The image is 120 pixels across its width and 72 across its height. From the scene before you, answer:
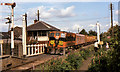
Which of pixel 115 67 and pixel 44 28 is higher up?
pixel 44 28

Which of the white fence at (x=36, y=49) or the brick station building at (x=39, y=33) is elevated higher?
the brick station building at (x=39, y=33)

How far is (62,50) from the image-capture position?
1364cm

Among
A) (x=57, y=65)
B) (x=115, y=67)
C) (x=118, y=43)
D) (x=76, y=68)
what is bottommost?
(x=76, y=68)

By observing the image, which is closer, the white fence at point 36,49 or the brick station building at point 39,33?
the white fence at point 36,49

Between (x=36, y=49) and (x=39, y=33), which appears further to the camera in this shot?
(x=39, y=33)

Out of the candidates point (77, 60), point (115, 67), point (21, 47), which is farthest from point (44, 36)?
point (115, 67)

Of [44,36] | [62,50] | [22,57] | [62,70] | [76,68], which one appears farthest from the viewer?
[44,36]

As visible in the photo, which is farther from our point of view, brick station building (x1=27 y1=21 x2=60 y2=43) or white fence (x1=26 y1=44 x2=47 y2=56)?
brick station building (x1=27 y1=21 x2=60 y2=43)

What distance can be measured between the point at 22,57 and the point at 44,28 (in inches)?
422

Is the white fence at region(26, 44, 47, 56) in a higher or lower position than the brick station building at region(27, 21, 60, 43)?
lower

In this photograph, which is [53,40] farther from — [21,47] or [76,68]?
[76,68]

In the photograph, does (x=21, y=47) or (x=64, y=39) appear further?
(x=64, y=39)

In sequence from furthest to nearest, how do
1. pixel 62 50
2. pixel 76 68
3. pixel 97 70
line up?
1. pixel 62 50
2. pixel 76 68
3. pixel 97 70

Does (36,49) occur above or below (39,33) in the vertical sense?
below
